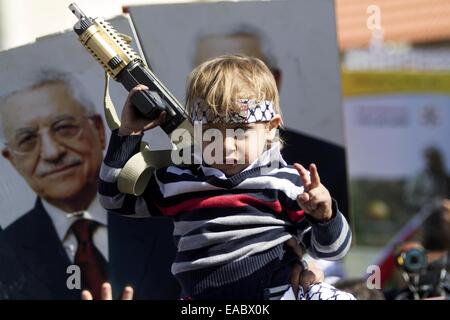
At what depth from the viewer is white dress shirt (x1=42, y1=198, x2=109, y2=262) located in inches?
113

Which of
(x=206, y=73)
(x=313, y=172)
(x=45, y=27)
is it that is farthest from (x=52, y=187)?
(x=45, y=27)

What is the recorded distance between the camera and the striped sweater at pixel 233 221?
84.8 inches

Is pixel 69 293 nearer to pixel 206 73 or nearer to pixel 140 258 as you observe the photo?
pixel 140 258

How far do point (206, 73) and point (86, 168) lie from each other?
745mm

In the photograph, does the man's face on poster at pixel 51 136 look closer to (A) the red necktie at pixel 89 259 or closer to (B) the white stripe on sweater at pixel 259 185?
(A) the red necktie at pixel 89 259

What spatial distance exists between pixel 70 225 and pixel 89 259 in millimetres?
115

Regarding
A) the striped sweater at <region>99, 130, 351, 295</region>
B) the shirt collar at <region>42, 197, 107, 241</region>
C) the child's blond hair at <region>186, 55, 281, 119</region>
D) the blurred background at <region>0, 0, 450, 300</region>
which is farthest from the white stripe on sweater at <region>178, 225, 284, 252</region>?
the blurred background at <region>0, 0, 450, 300</region>

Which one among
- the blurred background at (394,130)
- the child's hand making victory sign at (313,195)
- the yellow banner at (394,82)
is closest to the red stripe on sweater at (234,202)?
the child's hand making victory sign at (313,195)

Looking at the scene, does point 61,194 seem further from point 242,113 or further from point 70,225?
point 242,113

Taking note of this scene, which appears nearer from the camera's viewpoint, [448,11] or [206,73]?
[206,73]

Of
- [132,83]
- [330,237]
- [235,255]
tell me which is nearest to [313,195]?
[330,237]

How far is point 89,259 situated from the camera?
2875 millimetres

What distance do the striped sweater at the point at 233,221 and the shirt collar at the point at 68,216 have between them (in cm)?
65

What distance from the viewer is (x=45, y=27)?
5.02 meters
